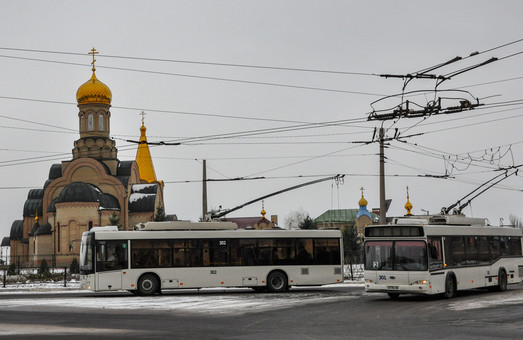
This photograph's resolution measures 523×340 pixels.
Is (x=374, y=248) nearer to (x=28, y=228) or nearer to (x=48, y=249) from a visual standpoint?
(x=48, y=249)

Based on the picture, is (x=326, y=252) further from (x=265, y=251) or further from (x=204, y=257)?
(x=204, y=257)

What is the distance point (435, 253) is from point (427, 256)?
48cm

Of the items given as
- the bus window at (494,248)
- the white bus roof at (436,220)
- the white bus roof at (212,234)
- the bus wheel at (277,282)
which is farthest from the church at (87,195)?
the white bus roof at (436,220)

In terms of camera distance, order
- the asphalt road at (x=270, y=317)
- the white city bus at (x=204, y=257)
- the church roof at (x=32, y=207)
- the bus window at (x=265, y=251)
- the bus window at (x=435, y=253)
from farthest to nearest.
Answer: the church roof at (x=32, y=207) → the bus window at (x=265, y=251) → the white city bus at (x=204, y=257) → the bus window at (x=435, y=253) → the asphalt road at (x=270, y=317)

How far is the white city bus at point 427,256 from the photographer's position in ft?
72.1

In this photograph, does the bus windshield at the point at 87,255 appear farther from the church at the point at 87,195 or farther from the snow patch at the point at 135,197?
the snow patch at the point at 135,197

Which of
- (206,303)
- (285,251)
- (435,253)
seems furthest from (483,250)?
(206,303)

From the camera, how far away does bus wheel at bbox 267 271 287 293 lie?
2777cm

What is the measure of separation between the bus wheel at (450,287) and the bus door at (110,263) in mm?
10928

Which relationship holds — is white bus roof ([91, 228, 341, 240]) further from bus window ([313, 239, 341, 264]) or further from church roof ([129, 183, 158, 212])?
church roof ([129, 183, 158, 212])

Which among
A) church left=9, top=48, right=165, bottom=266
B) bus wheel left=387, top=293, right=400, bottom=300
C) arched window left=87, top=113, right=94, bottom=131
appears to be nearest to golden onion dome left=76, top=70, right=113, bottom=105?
church left=9, top=48, right=165, bottom=266

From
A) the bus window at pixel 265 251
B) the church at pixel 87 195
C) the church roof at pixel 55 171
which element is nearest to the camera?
the bus window at pixel 265 251

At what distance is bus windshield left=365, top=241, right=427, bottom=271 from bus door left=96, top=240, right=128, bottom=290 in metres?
8.83

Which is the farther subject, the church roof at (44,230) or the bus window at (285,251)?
the church roof at (44,230)
